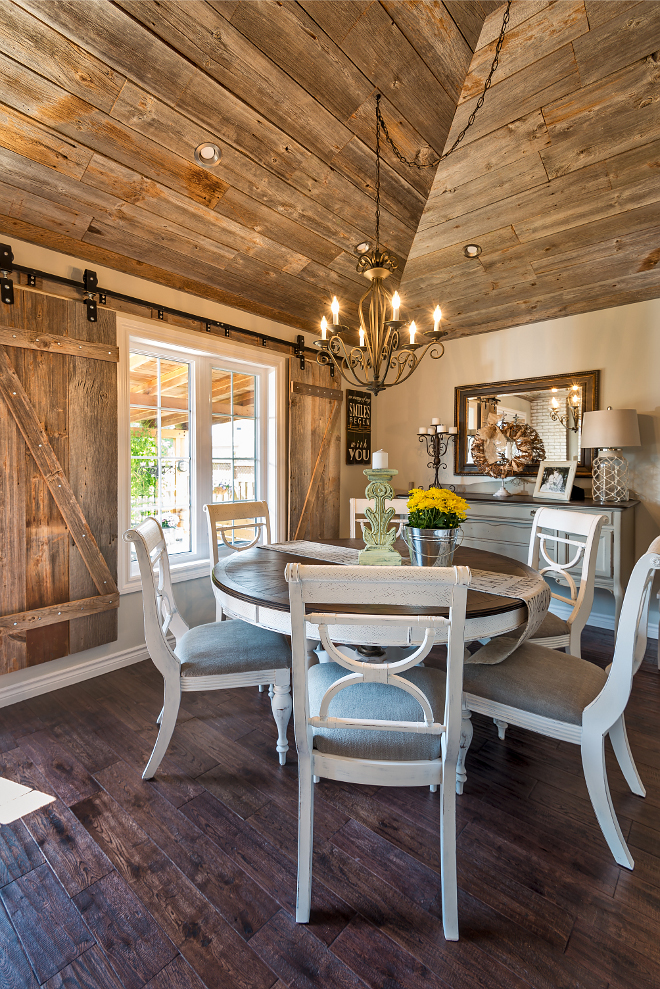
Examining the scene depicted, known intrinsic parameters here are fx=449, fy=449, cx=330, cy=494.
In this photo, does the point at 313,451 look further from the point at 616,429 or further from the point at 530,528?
the point at 616,429

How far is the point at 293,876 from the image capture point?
1.34 metres

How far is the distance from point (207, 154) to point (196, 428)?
160 centimetres

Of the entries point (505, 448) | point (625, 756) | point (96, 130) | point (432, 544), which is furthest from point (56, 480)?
point (505, 448)

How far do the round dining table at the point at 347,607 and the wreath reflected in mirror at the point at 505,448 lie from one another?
1.84 m

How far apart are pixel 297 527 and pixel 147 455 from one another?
136 centimetres

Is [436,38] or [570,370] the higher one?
[436,38]

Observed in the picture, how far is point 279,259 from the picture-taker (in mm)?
3062

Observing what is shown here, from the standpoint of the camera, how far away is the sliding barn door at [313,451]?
3.75 m

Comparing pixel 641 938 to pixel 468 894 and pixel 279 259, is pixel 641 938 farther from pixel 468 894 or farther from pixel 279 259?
pixel 279 259

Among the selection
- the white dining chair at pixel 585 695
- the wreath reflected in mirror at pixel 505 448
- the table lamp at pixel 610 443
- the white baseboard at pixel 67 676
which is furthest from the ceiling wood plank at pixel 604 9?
the white baseboard at pixel 67 676

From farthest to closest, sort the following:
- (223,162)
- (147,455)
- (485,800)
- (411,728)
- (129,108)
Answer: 1. (147,455)
2. (223,162)
3. (129,108)
4. (485,800)
5. (411,728)

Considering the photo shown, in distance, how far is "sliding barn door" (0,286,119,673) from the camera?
2266mm

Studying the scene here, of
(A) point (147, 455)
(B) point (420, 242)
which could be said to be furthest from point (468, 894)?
(B) point (420, 242)

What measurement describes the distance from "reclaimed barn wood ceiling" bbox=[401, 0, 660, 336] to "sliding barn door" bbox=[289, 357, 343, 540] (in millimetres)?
1070
